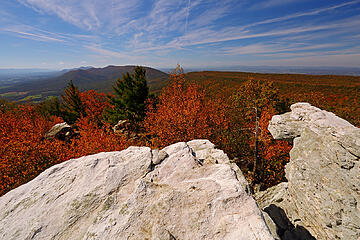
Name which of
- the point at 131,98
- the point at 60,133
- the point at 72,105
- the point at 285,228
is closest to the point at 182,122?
the point at 131,98

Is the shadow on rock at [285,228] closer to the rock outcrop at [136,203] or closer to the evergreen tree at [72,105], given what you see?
the rock outcrop at [136,203]

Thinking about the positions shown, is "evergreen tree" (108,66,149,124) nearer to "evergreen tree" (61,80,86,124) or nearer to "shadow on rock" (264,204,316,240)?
"evergreen tree" (61,80,86,124)

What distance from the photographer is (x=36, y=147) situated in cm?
1433

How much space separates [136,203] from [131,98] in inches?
810

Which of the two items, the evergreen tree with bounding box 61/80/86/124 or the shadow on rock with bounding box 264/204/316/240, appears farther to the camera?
the evergreen tree with bounding box 61/80/86/124

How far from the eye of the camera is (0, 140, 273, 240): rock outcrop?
3.96m

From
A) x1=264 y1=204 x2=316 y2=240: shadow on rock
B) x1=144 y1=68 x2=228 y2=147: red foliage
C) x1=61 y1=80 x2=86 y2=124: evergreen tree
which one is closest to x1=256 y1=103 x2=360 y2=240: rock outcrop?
x1=264 y1=204 x2=316 y2=240: shadow on rock

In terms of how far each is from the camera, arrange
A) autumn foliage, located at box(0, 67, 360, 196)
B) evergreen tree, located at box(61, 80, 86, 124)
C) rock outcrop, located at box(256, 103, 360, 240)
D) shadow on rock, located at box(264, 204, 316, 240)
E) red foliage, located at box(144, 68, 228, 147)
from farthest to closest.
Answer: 1. evergreen tree, located at box(61, 80, 86, 124)
2. red foliage, located at box(144, 68, 228, 147)
3. autumn foliage, located at box(0, 67, 360, 196)
4. shadow on rock, located at box(264, 204, 316, 240)
5. rock outcrop, located at box(256, 103, 360, 240)

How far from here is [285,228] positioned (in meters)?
8.55

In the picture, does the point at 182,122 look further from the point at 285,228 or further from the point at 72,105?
the point at 72,105

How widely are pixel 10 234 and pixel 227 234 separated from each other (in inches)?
260

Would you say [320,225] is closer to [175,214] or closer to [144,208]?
[175,214]

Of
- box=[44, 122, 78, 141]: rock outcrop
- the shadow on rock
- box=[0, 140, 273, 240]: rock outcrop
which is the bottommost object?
the shadow on rock

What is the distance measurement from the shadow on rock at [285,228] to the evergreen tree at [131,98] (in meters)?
20.5
